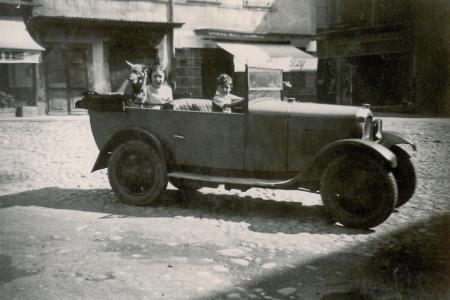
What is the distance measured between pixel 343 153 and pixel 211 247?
1.71 meters

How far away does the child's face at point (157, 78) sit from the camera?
6.83 meters

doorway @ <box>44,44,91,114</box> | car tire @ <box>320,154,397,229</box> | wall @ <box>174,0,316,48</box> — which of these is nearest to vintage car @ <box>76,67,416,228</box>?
car tire @ <box>320,154,397,229</box>

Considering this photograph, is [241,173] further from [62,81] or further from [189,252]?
[62,81]

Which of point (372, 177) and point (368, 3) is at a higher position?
point (368, 3)

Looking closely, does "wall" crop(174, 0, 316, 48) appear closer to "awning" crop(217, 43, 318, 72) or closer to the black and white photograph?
"awning" crop(217, 43, 318, 72)

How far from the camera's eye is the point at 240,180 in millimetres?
5523

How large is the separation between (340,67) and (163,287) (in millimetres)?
22589

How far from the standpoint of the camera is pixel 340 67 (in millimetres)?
24734

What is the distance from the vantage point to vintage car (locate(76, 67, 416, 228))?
5.06 meters

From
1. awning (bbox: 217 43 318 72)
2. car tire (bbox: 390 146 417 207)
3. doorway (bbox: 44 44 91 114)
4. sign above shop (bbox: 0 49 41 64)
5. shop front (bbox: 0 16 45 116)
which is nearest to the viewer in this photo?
car tire (bbox: 390 146 417 207)

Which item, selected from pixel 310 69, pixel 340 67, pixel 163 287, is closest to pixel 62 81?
pixel 310 69

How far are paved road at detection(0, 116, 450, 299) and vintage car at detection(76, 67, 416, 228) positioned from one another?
33cm

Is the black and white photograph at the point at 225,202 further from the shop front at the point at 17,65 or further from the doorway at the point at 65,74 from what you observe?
the doorway at the point at 65,74

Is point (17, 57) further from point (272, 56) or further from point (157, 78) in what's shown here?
point (157, 78)
